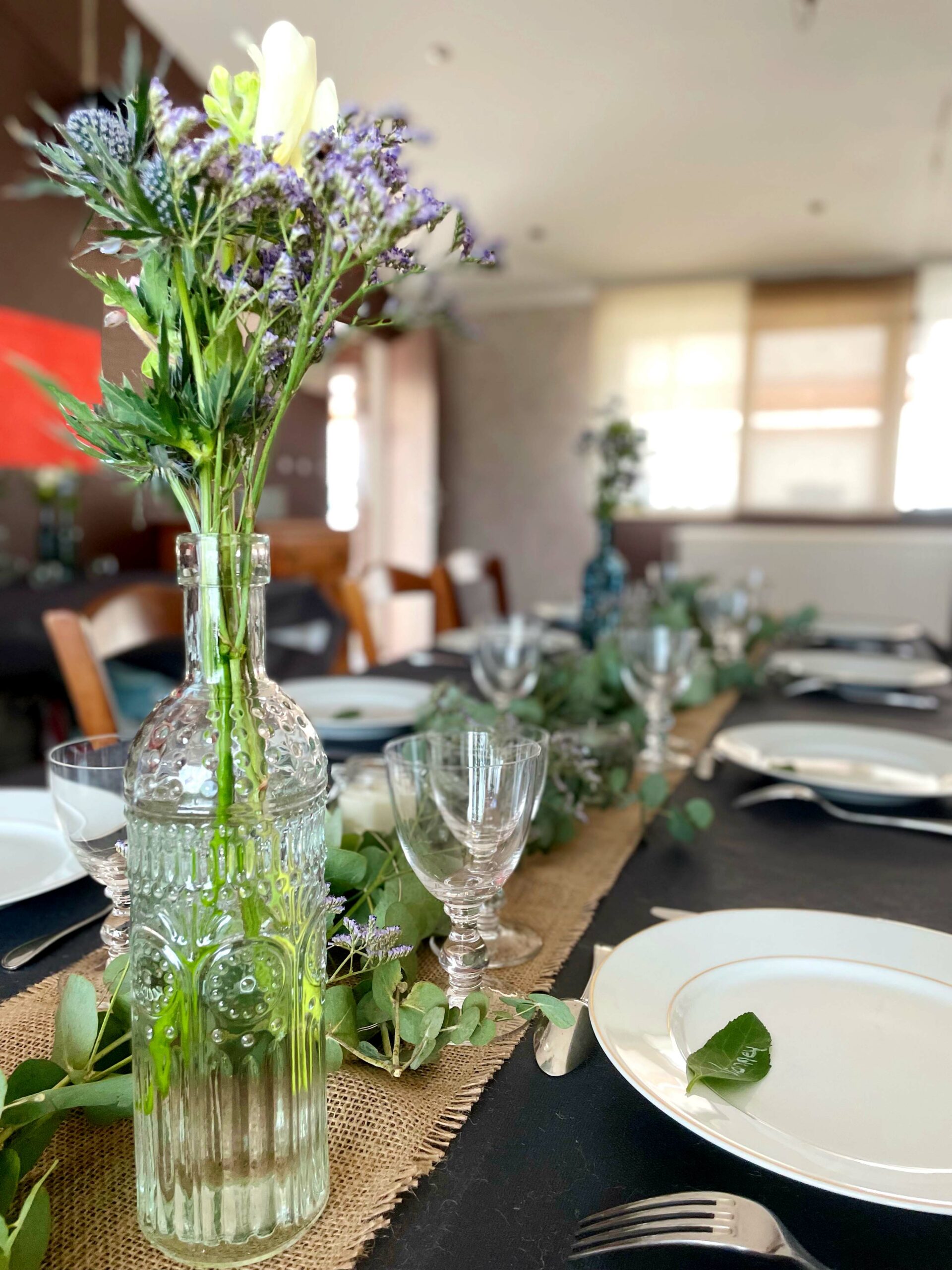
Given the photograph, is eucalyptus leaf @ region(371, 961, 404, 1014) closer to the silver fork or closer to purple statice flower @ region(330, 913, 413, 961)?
purple statice flower @ region(330, 913, 413, 961)

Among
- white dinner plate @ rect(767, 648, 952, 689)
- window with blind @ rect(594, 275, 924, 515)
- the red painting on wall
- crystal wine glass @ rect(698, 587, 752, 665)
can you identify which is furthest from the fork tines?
window with blind @ rect(594, 275, 924, 515)

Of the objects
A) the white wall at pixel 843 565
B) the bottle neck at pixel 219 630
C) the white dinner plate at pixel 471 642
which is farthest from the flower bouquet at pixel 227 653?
the white wall at pixel 843 565

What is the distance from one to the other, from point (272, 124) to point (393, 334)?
6.15 m

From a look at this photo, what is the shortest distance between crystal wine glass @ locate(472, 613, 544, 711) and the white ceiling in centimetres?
267

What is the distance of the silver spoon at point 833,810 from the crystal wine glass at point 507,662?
32cm

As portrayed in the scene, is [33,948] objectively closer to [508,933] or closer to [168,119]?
[508,933]

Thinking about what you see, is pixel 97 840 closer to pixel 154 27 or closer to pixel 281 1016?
pixel 281 1016

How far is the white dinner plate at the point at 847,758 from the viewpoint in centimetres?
94

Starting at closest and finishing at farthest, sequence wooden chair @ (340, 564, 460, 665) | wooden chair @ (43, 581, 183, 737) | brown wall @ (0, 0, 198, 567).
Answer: wooden chair @ (43, 581, 183, 737)
wooden chair @ (340, 564, 460, 665)
brown wall @ (0, 0, 198, 567)

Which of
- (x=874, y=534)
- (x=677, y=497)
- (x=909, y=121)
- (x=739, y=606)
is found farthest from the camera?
(x=677, y=497)

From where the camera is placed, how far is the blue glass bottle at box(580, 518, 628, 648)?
1.83m

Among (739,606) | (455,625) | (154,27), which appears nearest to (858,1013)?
(739,606)

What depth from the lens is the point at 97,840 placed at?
0.52 m

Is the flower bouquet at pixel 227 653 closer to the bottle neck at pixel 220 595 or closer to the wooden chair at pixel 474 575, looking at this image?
the bottle neck at pixel 220 595
